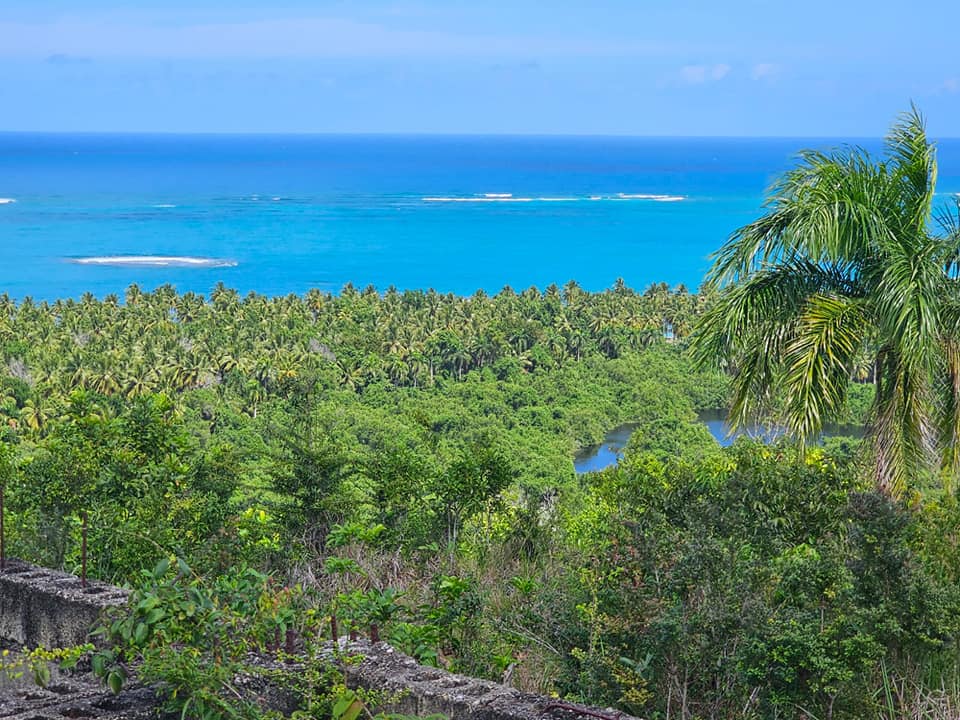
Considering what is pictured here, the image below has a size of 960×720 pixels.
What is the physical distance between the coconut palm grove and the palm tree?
1.0 inches

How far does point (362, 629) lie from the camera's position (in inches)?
241

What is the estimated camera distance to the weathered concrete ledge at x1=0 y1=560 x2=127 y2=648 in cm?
665

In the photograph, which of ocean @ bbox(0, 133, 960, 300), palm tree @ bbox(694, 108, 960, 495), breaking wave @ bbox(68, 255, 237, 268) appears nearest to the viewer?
palm tree @ bbox(694, 108, 960, 495)

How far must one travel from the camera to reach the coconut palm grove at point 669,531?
5137 mm

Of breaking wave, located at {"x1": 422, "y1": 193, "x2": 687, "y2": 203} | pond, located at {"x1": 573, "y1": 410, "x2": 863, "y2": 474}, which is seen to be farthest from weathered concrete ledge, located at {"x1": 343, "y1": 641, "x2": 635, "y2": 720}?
breaking wave, located at {"x1": 422, "y1": 193, "x2": 687, "y2": 203}

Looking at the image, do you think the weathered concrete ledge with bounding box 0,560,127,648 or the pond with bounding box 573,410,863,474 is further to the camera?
the pond with bounding box 573,410,863,474

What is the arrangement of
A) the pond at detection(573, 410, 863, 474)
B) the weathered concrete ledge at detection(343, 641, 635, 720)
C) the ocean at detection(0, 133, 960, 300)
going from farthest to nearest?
the ocean at detection(0, 133, 960, 300) < the pond at detection(573, 410, 863, 474) < the weathered concrete ledge at detection(343, 641, 635, 720)

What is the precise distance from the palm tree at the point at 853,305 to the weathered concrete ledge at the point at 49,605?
5.52 m

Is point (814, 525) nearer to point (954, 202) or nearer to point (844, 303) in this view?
point (844, 303)

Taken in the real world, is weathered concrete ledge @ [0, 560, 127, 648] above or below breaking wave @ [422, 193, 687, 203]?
below

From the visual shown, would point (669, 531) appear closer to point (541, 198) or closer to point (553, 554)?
point (553, 554)

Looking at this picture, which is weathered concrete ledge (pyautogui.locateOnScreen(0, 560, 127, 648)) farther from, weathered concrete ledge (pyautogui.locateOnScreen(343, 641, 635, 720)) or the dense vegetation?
weathered concrete ledge (pyautogui.locateOnScreen(343, 641, 635, 720))

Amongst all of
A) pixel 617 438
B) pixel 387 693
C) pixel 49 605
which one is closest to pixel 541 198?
pixel 617 438

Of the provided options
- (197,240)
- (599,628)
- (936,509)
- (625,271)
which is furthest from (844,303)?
(197,240)
